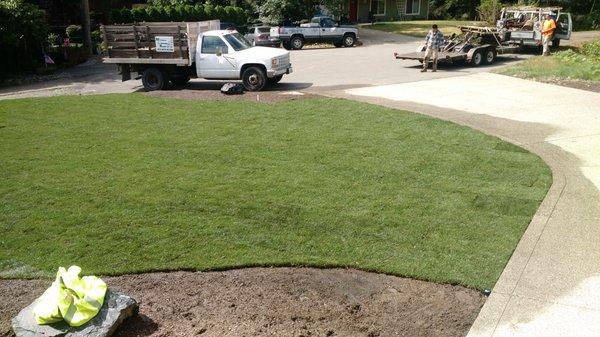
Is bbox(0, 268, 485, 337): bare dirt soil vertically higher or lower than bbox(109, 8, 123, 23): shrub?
lower

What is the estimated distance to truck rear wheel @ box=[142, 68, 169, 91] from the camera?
18.1 meters

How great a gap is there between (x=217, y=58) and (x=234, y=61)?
56 cm

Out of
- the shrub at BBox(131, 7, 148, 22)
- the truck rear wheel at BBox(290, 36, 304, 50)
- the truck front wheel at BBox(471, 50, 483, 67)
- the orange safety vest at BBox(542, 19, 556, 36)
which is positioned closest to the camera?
the truck front wheel at BBox(471, 50, 483, 67)

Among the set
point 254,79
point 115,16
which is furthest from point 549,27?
point 115,16

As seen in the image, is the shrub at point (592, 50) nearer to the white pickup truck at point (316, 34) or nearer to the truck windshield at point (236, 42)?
the white pickup truck at point (316, 34)

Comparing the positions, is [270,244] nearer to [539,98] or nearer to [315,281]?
[315,281]

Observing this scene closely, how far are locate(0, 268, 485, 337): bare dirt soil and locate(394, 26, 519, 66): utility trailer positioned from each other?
16394 millimetres

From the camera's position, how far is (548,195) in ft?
28.2

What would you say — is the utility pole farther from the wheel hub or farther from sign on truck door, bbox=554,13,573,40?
sign on truck door, bbox=554,13,573,40

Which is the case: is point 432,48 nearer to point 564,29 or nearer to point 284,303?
point 564,29

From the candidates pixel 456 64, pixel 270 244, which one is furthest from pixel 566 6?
pixel 270 244

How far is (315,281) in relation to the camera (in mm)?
6254

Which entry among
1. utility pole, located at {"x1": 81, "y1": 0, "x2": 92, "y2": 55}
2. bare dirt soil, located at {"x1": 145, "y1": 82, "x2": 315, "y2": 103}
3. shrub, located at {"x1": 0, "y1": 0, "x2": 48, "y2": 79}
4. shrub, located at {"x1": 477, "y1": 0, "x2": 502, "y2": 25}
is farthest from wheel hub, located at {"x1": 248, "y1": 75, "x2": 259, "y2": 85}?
shrub, located at {"x1": 477, "y1": 0, "x2": 502, "y2": 25}

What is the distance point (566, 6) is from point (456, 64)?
2588 cm
